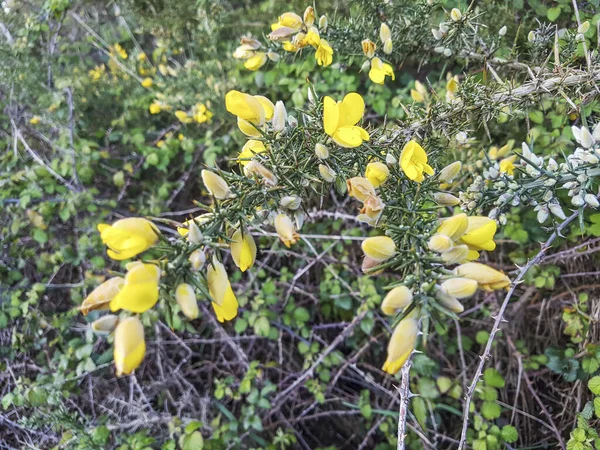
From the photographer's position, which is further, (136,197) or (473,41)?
(136,197)

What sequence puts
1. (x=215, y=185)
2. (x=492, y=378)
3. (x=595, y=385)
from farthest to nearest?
(x=492, y=378) < (x=595, y=385) < (x=215, y=185)

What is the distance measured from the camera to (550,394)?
1562 mm

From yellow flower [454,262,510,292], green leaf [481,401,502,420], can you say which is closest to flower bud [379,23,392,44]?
yellow flower [454,262,510,292]

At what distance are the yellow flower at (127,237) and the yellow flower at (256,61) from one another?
798mm

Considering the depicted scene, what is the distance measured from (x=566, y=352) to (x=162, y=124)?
2.08 metres

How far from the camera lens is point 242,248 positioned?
2.36 feet

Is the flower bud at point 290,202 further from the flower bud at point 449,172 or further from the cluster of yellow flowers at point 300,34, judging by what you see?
the cluster of yellow flowers at point 300,34

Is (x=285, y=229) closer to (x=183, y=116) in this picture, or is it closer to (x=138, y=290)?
(x=138, y=290)

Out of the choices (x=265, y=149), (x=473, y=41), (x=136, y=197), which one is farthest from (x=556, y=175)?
(x=136, y=197)

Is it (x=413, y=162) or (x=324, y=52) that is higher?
(x=324, y=52)

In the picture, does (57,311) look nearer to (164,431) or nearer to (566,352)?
(164,431)

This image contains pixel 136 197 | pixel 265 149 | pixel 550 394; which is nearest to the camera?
pixel 265 149

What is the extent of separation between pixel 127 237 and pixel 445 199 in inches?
23.0

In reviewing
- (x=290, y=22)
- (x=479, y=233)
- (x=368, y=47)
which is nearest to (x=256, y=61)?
(x=290, y=22)
